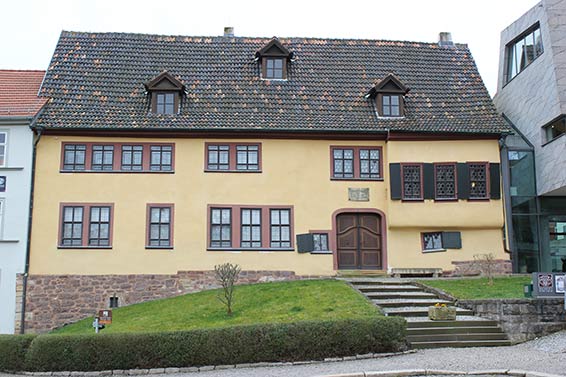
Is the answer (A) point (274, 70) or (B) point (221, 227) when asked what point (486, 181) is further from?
(B) point (221, 227)

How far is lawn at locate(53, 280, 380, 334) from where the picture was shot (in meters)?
19.6

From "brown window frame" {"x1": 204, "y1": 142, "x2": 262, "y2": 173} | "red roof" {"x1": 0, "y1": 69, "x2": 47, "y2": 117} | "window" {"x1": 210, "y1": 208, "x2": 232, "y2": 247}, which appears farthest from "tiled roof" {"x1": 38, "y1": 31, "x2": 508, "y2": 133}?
"window" {"x1": 210, "y1": 208, "x2": 232, "y2": 247}

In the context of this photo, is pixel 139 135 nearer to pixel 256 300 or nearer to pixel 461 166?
pixel 256 300

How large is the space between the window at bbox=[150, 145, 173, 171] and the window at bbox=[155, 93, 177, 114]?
145 centimetres

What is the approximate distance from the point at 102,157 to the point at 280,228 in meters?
7.22

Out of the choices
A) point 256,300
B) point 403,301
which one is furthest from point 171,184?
point 403,301

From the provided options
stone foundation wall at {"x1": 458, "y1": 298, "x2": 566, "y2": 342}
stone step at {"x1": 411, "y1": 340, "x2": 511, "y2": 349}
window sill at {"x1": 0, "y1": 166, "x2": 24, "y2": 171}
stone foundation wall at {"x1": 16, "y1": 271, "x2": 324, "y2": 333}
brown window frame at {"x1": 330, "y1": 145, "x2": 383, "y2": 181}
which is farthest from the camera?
brown window frame at {"x1": 330, "y1": 145, "x2": 383, "y2": 181}

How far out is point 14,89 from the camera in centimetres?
2758

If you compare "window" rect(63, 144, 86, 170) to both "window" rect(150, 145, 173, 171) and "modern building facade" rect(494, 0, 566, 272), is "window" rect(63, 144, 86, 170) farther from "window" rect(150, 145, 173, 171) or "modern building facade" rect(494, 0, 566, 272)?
"modern building facade" rect(494, 0, 566, 272)

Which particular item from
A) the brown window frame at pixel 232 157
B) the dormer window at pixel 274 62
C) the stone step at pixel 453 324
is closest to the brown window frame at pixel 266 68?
the dormer window at pixel 274 62

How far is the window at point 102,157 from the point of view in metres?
26.4

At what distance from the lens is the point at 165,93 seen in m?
27.4

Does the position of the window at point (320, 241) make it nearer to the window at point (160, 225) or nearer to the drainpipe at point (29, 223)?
the window at point (160, 225)

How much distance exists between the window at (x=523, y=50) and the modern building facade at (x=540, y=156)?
0.05 meters
